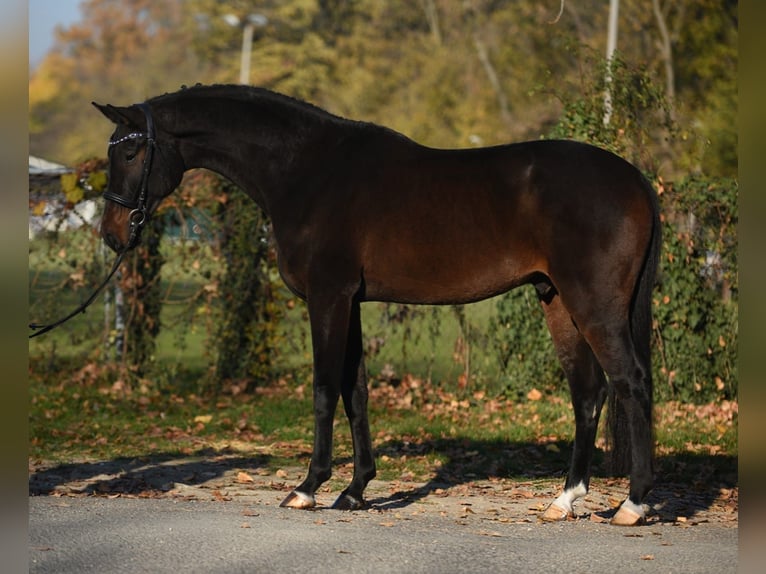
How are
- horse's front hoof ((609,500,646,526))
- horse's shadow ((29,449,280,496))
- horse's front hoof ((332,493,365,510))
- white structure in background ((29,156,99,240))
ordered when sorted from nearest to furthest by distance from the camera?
horse's front hoof ((609,500,646,526)) → horse's front hoof ((332,493,365,510)) → horse's shadow ((29,449,280,496)) → white structure in background ((29,156,99,240))

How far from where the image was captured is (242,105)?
22.4 feet

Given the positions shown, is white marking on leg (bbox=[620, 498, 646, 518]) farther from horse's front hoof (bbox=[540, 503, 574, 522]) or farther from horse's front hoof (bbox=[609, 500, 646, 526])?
horse's front hoof (bbox=[540, 503, 574, 522])

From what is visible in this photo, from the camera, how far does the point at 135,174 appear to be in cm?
674

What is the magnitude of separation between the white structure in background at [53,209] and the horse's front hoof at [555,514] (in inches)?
287

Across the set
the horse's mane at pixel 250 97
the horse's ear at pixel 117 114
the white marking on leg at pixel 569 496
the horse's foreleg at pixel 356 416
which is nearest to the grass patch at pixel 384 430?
Answer: the horse's foreleg at pixel 356 416

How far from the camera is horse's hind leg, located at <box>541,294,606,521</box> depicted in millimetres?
6633

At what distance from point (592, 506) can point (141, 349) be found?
22.1 ft

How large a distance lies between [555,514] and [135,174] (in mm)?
3231

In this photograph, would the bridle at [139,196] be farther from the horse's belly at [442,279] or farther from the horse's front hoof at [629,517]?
the horse's front hoof at [629,517]

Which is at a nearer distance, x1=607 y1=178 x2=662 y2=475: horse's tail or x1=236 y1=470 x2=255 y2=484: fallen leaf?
x1=607 y1=178 x2=662 y2=475: horse's tail

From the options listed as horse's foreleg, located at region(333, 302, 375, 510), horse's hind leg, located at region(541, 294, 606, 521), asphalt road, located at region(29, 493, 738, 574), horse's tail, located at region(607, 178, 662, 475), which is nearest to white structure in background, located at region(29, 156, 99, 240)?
horse's foreleg, located at region(333, 302, 375, 510)

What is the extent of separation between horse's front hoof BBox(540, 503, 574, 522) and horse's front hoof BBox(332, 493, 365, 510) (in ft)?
3.61

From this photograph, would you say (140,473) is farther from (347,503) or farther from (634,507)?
(634,507)

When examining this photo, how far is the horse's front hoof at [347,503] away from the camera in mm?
6625
